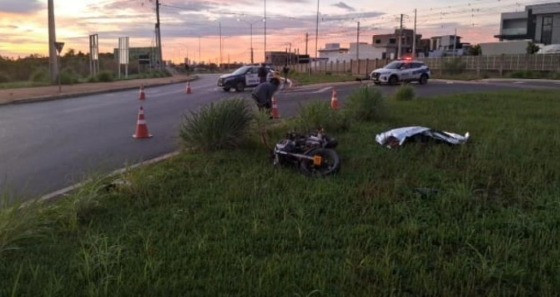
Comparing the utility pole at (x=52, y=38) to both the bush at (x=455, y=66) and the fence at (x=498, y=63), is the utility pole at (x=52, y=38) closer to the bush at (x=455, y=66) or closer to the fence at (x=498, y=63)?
the fence at (x=498, y=63)

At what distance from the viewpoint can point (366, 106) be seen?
1284 cm

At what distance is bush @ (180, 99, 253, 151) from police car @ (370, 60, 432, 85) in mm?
27517

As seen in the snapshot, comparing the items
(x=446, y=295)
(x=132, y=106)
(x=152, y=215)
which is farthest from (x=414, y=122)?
(x=132, y=106)

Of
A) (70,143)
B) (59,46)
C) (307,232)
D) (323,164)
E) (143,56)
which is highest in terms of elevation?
(143,56)

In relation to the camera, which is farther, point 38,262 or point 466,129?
point 466,129

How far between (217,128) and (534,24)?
10357 centimetres

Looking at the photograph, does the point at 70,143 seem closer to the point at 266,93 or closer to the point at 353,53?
the point at 266,93

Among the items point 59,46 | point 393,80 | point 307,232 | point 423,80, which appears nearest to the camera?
point 307,232

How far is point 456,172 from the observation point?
23.2ft

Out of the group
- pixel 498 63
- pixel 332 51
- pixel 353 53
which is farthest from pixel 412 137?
pixel 332 51

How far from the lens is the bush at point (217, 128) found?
8.95m

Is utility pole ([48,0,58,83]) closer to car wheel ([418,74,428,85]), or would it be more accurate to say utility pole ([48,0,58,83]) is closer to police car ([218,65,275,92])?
police car ([218,65,275,92])

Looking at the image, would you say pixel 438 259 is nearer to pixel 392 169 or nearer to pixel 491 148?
pixel 392 169

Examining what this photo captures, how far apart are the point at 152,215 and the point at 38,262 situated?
135 centimetres
